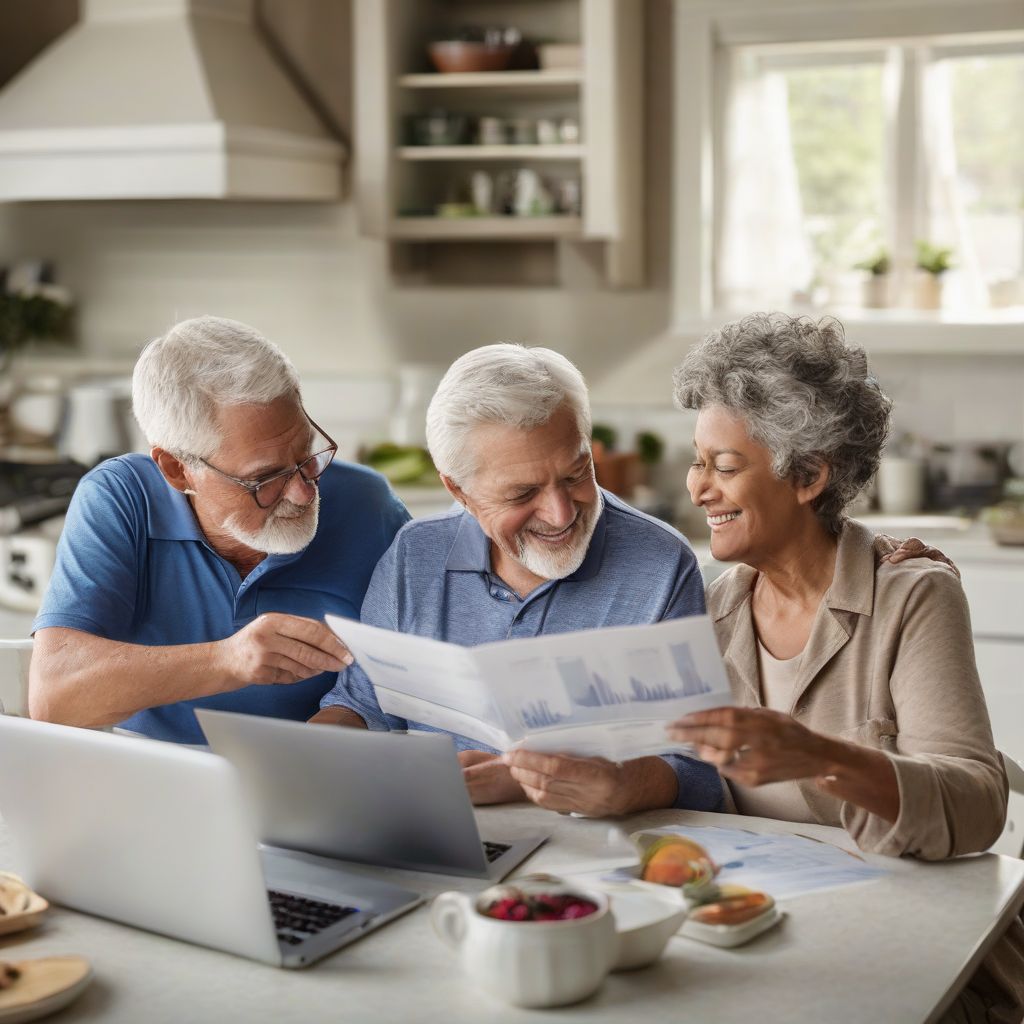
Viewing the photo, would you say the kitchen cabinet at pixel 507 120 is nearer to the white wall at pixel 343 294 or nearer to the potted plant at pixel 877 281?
the white wall at pixel 343 294

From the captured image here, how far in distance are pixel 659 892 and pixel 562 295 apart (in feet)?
9.32

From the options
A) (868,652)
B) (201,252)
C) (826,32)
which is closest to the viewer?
(868,652)

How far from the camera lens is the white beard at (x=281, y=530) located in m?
1.93

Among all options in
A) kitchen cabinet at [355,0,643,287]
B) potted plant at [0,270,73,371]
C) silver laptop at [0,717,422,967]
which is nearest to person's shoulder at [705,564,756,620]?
silver laptop at [0,717,422,967]

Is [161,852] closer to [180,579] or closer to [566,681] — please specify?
[566,681]

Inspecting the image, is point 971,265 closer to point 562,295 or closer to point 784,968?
point 562,295

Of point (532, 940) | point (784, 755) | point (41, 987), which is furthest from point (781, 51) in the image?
point (41, 987)

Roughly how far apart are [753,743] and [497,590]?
0.56m

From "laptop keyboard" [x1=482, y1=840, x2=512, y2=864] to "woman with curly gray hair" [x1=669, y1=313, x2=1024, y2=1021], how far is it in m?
0.31

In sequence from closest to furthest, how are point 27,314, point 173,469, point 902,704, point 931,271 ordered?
point 902,704
point 173,469
point 931,271
point 27,314

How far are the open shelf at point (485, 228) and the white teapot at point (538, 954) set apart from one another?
2.69m

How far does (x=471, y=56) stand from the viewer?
12.1 ft

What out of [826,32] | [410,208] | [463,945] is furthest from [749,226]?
[463,945]

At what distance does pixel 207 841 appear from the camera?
1225mm
